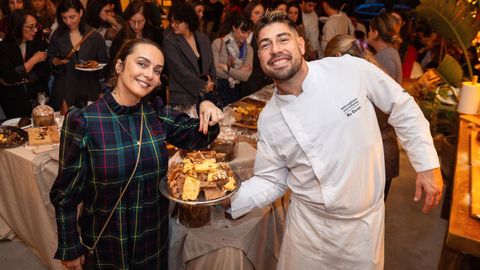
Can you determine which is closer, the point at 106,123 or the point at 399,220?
the point at 106,123

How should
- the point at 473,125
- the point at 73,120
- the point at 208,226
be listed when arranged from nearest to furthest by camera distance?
Answer: the point at 73,120 → the point at 208,226 → the point at 473,125

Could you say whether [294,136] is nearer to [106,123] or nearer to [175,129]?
[175,129]

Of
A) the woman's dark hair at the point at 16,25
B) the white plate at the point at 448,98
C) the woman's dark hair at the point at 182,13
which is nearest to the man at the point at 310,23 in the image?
the white plate at the point at 448,98

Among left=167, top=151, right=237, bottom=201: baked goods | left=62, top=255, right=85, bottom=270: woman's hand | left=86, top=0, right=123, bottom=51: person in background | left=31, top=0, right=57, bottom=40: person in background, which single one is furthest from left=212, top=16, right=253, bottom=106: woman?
left=62, top=255, right=85, bottom=270: woman's hand

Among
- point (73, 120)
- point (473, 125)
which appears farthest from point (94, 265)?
point (473, 125)

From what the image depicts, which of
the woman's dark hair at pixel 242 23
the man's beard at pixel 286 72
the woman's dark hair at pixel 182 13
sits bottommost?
the man's beard at pixel 286 72

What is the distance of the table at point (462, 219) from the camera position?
179 cm

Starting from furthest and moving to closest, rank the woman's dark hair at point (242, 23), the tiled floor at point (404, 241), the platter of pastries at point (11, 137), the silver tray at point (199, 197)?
the woman's dark hair at point (242, 23)
the tiled floor at point (404, 241)
the platter of pastries at point (11, 137)
the silver tray at point (199, 197)

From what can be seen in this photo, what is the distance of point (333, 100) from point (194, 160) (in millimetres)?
688

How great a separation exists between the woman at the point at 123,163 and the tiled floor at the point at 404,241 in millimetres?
1425

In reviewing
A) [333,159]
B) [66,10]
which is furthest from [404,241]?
[66,10]

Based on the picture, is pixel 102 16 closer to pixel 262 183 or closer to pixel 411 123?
pixel 262 183

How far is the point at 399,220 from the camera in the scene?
3623 millimetres

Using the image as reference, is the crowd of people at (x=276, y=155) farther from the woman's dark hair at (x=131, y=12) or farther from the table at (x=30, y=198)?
Result: the woman's dark hair at (x=131, y=12)
